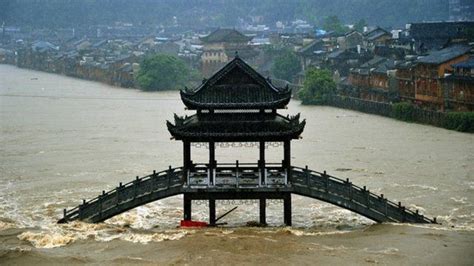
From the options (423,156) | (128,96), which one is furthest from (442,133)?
(128,96)

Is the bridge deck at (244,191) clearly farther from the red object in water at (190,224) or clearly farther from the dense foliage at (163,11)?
the dense foliage at (163,11)

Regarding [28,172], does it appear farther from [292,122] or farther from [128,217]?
[292,122]

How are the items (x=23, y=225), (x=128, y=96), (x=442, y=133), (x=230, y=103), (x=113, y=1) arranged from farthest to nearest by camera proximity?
(x=113, y=1)
(x=128, y=96)
(x=442, y=133)
(x=23, y=225)
(x=230, y=103)

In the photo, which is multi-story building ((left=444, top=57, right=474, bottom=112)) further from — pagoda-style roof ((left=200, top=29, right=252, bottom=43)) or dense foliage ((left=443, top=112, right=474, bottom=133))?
pagoda-style roof ((left=200, top=29, right=252, bottom=43))

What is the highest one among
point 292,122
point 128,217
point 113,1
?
point 113,1

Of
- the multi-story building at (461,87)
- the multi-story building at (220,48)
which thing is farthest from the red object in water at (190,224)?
the multi-story building at (220,48)

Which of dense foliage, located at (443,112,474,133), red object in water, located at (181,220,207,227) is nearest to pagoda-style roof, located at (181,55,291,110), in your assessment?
red object in water, located at (181,220,207,227)

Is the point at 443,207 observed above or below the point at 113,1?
below

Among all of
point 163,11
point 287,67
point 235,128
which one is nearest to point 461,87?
point 287,67
